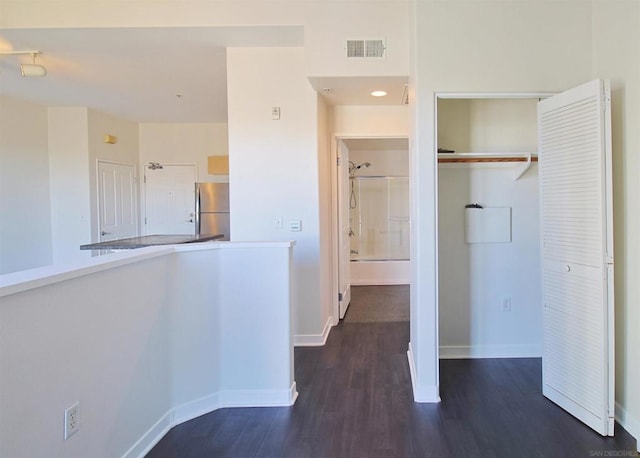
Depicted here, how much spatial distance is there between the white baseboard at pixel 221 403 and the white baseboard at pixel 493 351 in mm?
1449

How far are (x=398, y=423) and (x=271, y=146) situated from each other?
95.4 inches

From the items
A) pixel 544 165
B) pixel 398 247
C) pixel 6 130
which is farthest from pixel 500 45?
pixel 6 130

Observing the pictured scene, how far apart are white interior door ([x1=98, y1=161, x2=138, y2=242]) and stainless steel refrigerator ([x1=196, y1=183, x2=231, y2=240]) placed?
1.03 metres

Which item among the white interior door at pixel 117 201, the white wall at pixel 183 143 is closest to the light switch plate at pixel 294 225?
the white wall at pixel 183 143

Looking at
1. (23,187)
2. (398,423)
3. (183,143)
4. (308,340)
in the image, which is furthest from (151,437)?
(183,143)

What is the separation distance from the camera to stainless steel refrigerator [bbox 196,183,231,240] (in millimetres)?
6406

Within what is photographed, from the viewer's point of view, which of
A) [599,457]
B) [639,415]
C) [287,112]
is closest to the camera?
[599,457]

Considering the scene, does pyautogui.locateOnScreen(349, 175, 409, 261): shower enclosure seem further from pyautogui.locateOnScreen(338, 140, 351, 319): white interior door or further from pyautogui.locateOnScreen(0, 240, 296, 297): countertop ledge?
pyautogui.locateOnScreen(0, 240, 296, 297): countertop ledge

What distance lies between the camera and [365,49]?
3.08 m

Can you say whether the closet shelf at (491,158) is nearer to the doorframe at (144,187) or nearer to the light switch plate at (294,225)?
the light switch plate at (294,225)

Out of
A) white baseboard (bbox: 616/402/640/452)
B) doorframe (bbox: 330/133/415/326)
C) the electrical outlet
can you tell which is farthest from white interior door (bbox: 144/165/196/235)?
white baseboard (bbox: 616/402/640/452)

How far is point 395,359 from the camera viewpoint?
10.8ft

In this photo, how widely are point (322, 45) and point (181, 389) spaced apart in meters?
2.62

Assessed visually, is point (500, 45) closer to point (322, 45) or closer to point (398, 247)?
point (322, 45)
